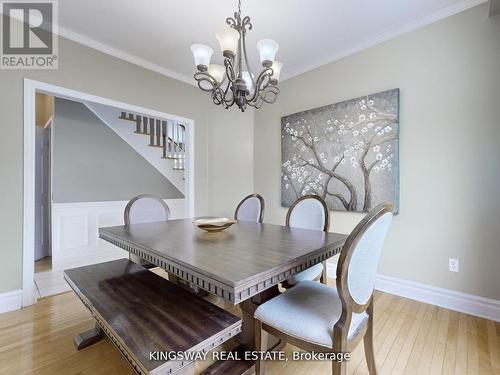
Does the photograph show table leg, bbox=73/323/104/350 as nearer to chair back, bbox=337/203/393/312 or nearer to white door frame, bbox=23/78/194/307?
white door frame, bbox=23/78/194/307

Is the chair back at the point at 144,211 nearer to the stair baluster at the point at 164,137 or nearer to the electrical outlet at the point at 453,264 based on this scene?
the stair baluster at the point at 164,137

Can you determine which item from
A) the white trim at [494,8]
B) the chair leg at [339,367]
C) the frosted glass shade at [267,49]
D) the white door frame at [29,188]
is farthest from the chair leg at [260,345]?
the white trim at [494,8]

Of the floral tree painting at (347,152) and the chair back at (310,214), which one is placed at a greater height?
the floral tree painting at (347,152)

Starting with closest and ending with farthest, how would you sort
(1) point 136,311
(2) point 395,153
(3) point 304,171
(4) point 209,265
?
1. (4) point 209,265
2. (1) point 136,311
3. (2) point 395,153
4. (3) point 304,171

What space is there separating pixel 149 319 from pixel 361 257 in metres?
0.97

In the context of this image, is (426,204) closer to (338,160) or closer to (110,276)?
(338,160)

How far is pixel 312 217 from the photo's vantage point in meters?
2.04

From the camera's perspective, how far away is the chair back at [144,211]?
223 cm

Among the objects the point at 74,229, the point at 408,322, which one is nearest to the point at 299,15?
the point at 408,322

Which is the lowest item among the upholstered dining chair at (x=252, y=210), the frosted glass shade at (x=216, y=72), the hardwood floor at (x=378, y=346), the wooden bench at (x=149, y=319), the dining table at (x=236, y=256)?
the hardwood floor at (x=378, y=346)

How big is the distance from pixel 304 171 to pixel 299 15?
164 centimetres

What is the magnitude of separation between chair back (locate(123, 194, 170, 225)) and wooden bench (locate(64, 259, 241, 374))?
2.28 feet

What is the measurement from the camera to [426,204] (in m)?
2.20

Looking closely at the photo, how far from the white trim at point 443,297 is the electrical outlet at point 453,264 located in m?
0.19
